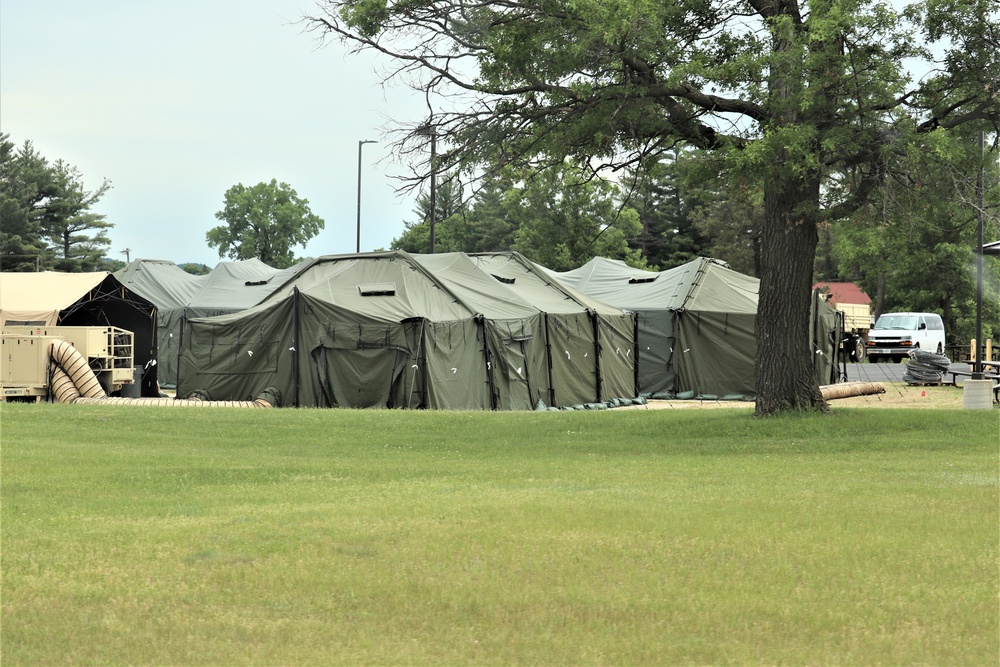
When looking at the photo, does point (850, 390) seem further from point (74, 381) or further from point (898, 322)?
point (898, 322)

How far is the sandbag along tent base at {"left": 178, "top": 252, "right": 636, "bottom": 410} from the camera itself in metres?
22.5

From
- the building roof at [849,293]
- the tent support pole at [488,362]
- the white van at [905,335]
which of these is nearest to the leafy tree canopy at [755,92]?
the tent support pole at [488,362]

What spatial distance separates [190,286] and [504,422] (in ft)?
70.3

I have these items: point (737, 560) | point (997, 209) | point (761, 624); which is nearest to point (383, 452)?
point (737, 560)

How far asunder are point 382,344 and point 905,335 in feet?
112

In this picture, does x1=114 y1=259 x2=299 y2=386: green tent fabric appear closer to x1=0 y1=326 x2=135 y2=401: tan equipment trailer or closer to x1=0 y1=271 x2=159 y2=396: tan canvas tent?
x1=0 y1=271 x2=159 y2=396: tan canvas tent

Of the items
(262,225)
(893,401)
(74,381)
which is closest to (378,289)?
(74,381)

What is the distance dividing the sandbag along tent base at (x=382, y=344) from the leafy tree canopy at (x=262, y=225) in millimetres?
70539

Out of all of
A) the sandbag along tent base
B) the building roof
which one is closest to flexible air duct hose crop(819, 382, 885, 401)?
the sandbag along tent base

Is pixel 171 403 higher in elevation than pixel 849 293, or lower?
lower

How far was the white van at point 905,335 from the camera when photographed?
1961 inches

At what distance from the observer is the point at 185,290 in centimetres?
3591

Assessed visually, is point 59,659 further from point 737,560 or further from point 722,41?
point 722,41

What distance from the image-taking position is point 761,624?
19.1 feet
